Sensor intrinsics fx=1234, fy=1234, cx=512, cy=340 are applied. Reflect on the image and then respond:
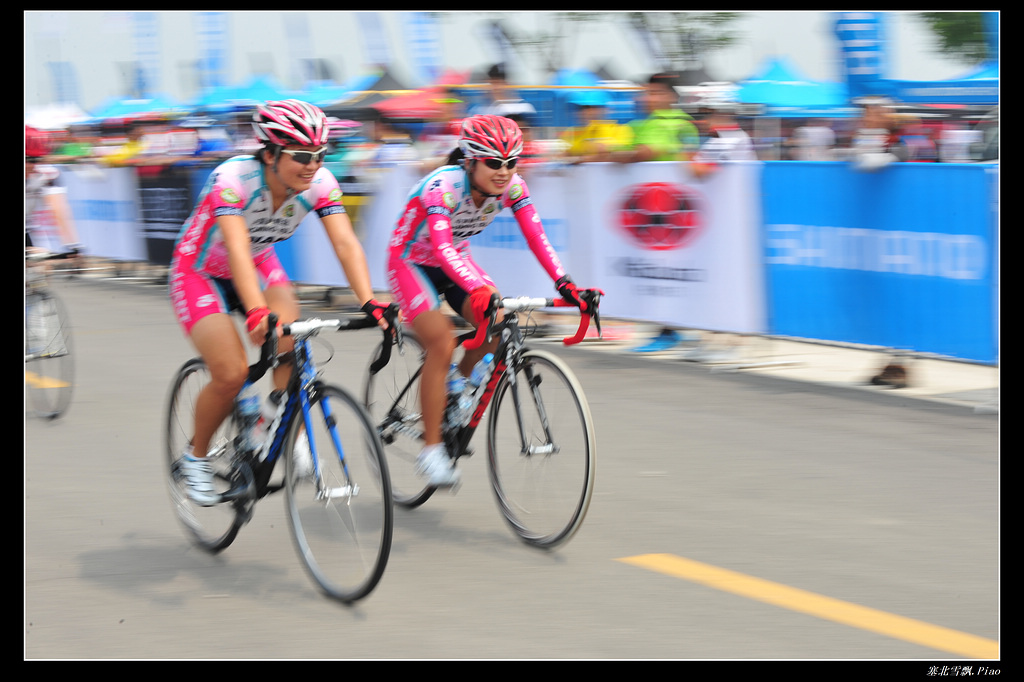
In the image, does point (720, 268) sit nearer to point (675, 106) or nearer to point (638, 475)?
point (675, 106)

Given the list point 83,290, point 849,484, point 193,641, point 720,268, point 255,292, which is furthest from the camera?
point 83,290

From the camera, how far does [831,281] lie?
9.24m

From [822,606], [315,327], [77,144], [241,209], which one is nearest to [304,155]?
[241,209]

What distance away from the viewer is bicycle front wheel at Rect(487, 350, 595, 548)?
525 centimetres

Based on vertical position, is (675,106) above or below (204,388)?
above

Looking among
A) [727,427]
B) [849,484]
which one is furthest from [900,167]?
[849,484]

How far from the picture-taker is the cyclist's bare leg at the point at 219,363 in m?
5.01

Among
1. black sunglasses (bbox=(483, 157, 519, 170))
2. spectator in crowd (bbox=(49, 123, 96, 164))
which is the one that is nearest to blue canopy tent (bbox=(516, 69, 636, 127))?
spectator in crowd (bbox=(49, 123, 96, 164))

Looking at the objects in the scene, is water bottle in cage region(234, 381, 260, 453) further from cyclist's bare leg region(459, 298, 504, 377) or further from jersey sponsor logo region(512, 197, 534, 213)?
jersey sponsor logo region(512, 197, 534, 213)

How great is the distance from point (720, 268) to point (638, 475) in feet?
12.2

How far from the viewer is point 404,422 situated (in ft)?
20.1

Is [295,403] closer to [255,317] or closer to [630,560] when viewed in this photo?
[255,317]

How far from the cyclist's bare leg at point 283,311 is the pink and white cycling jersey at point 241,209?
8.0 inches

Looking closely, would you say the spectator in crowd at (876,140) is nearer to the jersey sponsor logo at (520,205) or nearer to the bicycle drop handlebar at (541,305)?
the jersey sponsor logo at (520,205)
